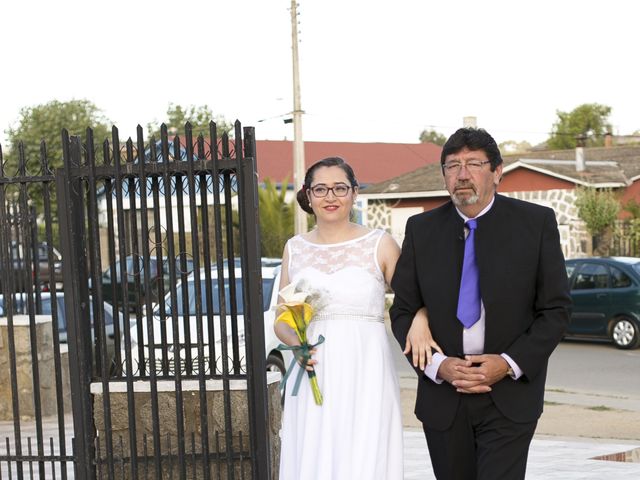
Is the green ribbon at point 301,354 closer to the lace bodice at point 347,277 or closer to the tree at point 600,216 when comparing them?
the lace bodice at point 347,277

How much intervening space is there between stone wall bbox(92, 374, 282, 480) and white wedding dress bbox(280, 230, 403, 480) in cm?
80

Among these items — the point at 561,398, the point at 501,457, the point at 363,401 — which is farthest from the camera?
the point at 561,398

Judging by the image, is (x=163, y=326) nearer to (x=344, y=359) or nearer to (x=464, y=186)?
(x=344, y=359)

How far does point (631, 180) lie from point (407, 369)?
16.8 m

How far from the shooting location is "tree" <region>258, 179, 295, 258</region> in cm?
3588

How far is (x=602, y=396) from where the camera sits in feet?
45.0

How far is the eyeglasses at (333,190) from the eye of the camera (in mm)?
5547

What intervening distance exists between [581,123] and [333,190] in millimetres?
71823

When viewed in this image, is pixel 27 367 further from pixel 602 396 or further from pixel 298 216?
pixel 298 216

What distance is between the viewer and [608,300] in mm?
18109

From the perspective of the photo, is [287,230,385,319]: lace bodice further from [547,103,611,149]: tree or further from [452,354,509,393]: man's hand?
[547,103,611,149]: tree

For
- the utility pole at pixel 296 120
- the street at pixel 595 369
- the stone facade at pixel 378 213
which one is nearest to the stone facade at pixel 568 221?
the stone facade at pixel 378 213

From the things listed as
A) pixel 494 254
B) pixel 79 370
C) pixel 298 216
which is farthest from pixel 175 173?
pixel 298 216

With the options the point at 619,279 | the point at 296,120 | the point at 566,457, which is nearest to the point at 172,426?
the point at 566,457
